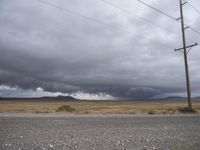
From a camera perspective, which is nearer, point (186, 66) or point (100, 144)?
point (100, 144)

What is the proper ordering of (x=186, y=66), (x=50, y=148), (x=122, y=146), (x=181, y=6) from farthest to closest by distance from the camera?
(x=181, y=6) < (x=186, y=66) < (x=122, y=146) < (x=50, y=148)

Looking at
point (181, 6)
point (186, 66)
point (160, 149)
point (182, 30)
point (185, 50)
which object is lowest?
point (160, 149)

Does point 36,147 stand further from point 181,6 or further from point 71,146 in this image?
point 181,6

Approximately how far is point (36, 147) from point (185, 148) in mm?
5317

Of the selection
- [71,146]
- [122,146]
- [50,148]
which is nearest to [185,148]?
[122,146]

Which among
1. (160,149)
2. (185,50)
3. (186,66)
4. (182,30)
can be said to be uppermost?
(182,30)

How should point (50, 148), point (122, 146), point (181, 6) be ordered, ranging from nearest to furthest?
1. point (50, 148)
2. point (122, 146)
3. point (181, 6)

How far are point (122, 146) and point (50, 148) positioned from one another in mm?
2641

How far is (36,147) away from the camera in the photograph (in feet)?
30.8

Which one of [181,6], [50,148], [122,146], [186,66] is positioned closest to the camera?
[50,148]

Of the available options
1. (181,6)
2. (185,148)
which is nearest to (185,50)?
(181,6)

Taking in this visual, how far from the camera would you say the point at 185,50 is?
40156mm

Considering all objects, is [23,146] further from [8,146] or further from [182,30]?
[182,30]

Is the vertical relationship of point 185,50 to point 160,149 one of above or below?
above
